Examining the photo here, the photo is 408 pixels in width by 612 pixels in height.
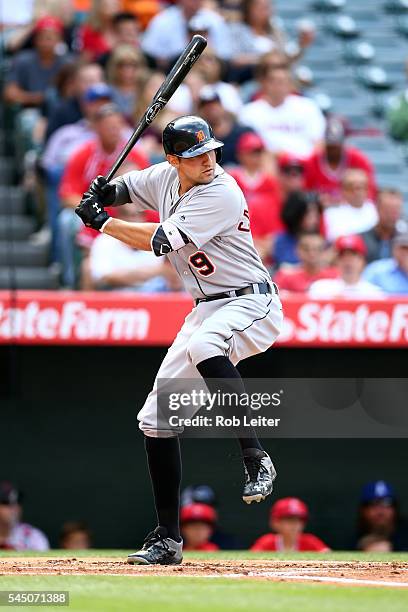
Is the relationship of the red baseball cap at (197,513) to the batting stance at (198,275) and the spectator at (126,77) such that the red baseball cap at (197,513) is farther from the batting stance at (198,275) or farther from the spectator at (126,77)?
the spectator at (126,77)

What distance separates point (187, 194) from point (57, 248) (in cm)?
390

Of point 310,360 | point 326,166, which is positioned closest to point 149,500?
point 310,360

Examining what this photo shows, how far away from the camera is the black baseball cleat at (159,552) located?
5.62 m

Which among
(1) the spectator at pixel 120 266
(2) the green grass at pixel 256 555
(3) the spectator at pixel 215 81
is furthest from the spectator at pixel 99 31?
(2) the green grass at pixel 256 555

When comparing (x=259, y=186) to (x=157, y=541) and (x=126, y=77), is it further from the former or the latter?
(x=157, y=541)

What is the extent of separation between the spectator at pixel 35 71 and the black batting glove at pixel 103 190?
4876mm

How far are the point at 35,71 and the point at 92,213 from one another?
211 inches

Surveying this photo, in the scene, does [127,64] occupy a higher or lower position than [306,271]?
higher

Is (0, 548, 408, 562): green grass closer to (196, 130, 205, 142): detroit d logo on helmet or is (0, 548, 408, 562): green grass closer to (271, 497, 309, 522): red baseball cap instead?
(271, 497, 309, 522): red baseball cap

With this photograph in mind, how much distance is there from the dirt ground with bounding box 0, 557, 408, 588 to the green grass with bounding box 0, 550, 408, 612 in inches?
7.5

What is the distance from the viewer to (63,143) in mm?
9828

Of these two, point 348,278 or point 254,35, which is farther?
point 254,35

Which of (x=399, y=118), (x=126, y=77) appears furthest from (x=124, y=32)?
(x=399, y=118)

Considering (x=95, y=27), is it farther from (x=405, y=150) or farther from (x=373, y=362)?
(x=373, y=362)
